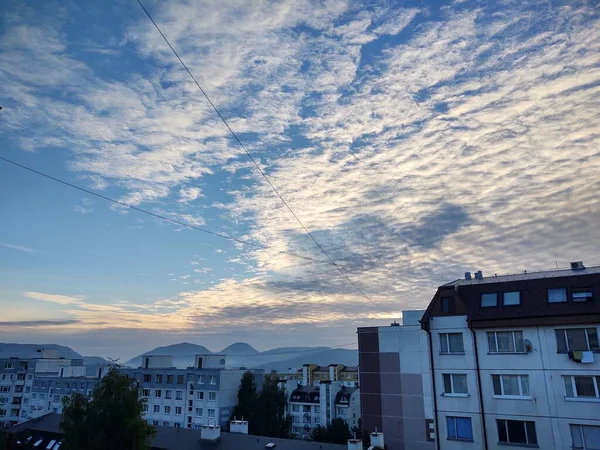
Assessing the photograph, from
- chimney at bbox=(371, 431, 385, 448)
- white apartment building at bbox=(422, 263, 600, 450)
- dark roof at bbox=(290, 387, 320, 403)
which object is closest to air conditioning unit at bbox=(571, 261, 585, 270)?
white apartment building at bbox=(422, 263, 600, 450)

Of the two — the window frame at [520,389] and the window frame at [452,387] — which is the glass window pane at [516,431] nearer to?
the window frame at [520,389]

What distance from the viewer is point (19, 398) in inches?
Answer: 3538

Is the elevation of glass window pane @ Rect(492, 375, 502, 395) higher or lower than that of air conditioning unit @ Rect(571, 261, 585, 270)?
lower

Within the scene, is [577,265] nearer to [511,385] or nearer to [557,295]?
[557,295]

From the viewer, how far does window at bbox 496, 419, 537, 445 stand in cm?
2548

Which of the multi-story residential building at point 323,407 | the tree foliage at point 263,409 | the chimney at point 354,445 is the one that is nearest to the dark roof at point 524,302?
the chimney at point 354,445

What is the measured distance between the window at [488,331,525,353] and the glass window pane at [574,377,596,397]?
10.6 ft

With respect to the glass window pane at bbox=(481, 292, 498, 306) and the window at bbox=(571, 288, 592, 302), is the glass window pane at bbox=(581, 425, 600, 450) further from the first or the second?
the glass window pane at bbox=(481, 292, 498, 306)

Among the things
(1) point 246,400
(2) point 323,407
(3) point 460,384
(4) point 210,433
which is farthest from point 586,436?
(2) point 323,407

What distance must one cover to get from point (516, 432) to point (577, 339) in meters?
6.82

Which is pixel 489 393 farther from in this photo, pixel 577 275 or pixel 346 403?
pixel 346 403

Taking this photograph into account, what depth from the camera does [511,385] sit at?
2683 cm

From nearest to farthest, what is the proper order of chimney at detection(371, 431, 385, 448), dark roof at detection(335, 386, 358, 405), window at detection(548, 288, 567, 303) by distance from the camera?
window at detection(548, 288, 567, 303), chimney at detection(371, 431, 385, 448), dark roof at detection(335, 386, 358, 405)

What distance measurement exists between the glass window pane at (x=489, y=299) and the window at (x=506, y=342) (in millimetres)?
1878
